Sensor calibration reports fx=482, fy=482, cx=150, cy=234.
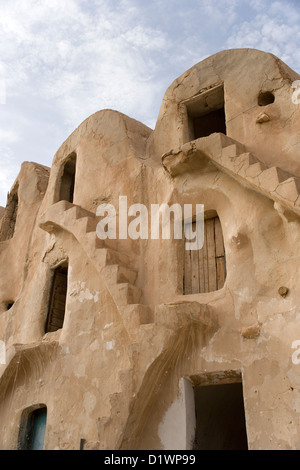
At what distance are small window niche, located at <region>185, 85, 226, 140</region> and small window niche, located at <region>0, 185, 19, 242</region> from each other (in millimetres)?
6996

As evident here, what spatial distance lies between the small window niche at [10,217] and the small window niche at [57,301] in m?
4.56

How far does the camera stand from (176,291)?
852 centimetres

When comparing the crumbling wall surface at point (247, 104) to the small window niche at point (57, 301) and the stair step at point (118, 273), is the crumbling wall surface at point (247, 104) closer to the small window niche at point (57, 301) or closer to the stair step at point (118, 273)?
the stair step at point (118, 273)

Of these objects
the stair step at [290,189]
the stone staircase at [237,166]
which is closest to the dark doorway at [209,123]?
the stone staircase at [237,166]

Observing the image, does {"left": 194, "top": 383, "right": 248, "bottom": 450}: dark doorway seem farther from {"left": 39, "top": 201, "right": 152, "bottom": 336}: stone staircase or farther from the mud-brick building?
{"left": 39, "top": 201, "right": 152, "bottom": 336}: stone staircase

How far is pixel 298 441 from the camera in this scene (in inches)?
240

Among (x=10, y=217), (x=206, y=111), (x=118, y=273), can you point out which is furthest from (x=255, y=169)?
(x=10, y=217)

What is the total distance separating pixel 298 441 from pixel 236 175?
13.5ft

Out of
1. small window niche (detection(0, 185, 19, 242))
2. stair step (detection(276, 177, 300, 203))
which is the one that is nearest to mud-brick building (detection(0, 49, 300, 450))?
stair step (detection(276, 177, 300, 203))

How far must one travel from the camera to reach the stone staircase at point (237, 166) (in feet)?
22.9

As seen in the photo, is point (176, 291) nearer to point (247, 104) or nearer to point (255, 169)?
point (255, 169)

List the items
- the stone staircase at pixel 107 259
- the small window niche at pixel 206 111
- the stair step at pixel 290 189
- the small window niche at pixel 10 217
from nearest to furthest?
the stair step at pixel 290 189, the stone staircase at pixel 107 259, the small window niche at pixel 206 111, the small window niche at pixel 10 217

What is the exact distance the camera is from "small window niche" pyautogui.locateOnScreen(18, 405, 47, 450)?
9.62 meters

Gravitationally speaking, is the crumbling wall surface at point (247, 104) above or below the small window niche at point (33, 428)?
above
